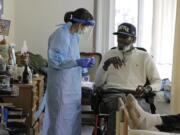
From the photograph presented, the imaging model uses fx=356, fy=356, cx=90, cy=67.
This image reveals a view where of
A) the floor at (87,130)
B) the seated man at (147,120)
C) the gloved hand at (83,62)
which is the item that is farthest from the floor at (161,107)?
the seated man at (147,120)

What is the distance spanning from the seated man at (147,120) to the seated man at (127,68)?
1007 mm

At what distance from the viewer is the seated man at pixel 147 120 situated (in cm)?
204

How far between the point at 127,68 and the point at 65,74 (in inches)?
22.3

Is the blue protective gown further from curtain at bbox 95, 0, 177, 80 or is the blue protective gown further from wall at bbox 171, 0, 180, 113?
curtain at bbox 95, 0, 177, 80

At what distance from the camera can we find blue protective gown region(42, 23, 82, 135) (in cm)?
298

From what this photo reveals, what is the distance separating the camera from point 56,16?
4.28m

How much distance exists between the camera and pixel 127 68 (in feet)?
10.4

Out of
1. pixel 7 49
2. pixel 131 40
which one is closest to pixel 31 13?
pixel 7 49

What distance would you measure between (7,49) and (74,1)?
4.64ft

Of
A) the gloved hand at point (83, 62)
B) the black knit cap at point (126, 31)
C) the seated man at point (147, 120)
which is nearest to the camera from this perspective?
the seated man at point (147, 120)

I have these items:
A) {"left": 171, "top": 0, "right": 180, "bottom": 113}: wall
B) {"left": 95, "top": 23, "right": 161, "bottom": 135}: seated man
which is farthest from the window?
{"left": 171, "top": 0, "right": 180, "bottom": 113}: wall

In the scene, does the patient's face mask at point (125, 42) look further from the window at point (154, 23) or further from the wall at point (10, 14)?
the wall at point (10, 14)

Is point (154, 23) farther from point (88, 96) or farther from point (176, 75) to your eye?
point (176, 75)

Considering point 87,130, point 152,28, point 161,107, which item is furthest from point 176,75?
point 87,130
